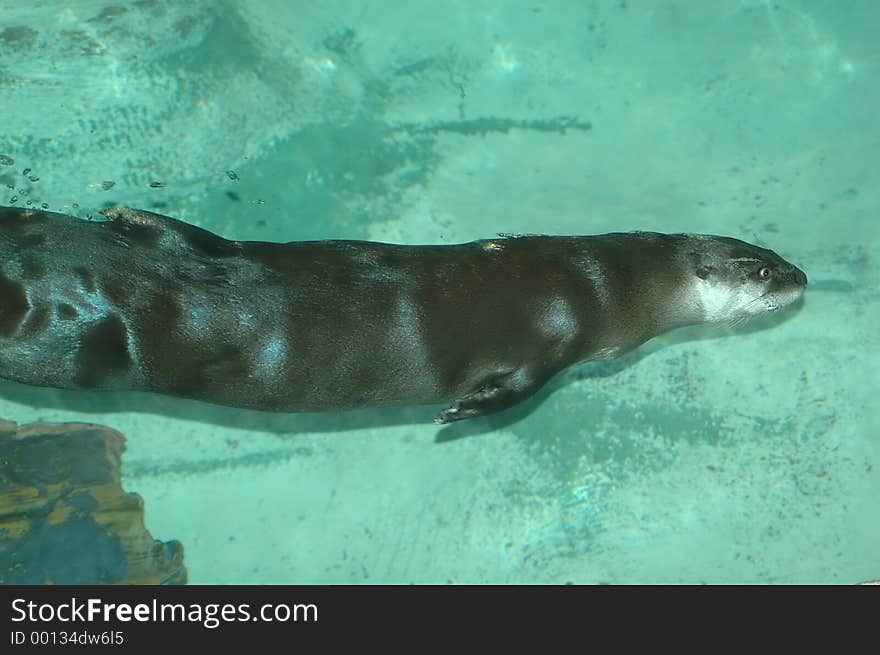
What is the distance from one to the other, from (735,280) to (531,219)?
5.19 feet

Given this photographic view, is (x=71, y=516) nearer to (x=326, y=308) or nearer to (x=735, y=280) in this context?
(x=326, y=308)

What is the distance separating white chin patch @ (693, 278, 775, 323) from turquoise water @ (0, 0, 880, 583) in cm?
98

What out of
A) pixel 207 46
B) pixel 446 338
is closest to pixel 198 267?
pixel 446 338

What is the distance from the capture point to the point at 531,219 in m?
5.19

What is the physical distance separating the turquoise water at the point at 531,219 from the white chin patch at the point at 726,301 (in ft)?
3.21

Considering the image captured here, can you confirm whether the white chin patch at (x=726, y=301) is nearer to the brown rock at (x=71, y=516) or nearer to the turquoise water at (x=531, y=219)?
the turquoise water at (x=531, y=219)

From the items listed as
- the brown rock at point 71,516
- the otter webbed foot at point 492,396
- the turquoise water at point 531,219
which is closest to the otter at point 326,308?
the otter webbed foot at point 492,396

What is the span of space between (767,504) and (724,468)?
1.28 ft

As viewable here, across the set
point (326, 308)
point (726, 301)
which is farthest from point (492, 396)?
point (726, 301)

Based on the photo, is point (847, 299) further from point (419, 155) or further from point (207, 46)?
point (207, 46)

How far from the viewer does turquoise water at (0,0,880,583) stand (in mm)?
4898

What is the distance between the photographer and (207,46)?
4875 mm

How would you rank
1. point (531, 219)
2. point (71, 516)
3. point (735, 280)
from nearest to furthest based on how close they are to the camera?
1. point (735, 280)
2. point (71, 516)
3. point (531, 219)

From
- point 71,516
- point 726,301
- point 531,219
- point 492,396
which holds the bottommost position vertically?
point 492,396
